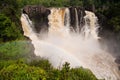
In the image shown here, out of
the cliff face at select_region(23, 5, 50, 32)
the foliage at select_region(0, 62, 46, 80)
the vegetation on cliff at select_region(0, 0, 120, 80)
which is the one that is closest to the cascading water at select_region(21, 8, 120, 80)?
the cliff face at select_region(23, 5, 50, 32)

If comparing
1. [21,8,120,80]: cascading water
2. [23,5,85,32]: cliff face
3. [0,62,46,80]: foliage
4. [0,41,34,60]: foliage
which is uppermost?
[0,62,46,80]: foliage

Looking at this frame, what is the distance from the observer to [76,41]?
4122 cm

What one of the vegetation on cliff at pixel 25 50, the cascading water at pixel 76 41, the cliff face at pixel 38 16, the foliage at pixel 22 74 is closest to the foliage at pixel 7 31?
the vegetation on cliff at pixel 25 50

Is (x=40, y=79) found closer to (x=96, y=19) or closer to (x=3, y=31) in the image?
(x=3, y=31)

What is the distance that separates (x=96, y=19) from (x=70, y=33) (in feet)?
15.3

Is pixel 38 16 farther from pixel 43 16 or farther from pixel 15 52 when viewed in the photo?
pixel 15 52

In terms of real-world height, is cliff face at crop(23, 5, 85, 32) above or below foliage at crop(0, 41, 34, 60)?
below

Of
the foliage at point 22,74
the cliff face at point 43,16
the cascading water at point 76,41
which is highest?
the foliage at point 22,74

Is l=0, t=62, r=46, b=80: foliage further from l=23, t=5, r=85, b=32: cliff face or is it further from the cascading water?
l=23, t=5, r=85, b=32: cliff face

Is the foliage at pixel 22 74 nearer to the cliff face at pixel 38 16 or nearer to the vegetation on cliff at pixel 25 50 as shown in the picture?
the vegetation on cliff at pixel 25 50

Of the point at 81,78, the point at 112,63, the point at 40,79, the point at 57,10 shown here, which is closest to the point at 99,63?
the point at 112,63

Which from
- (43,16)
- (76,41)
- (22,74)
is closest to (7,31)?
(43,16)

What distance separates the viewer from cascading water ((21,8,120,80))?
33219 mm

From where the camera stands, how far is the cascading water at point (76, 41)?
3322cm
